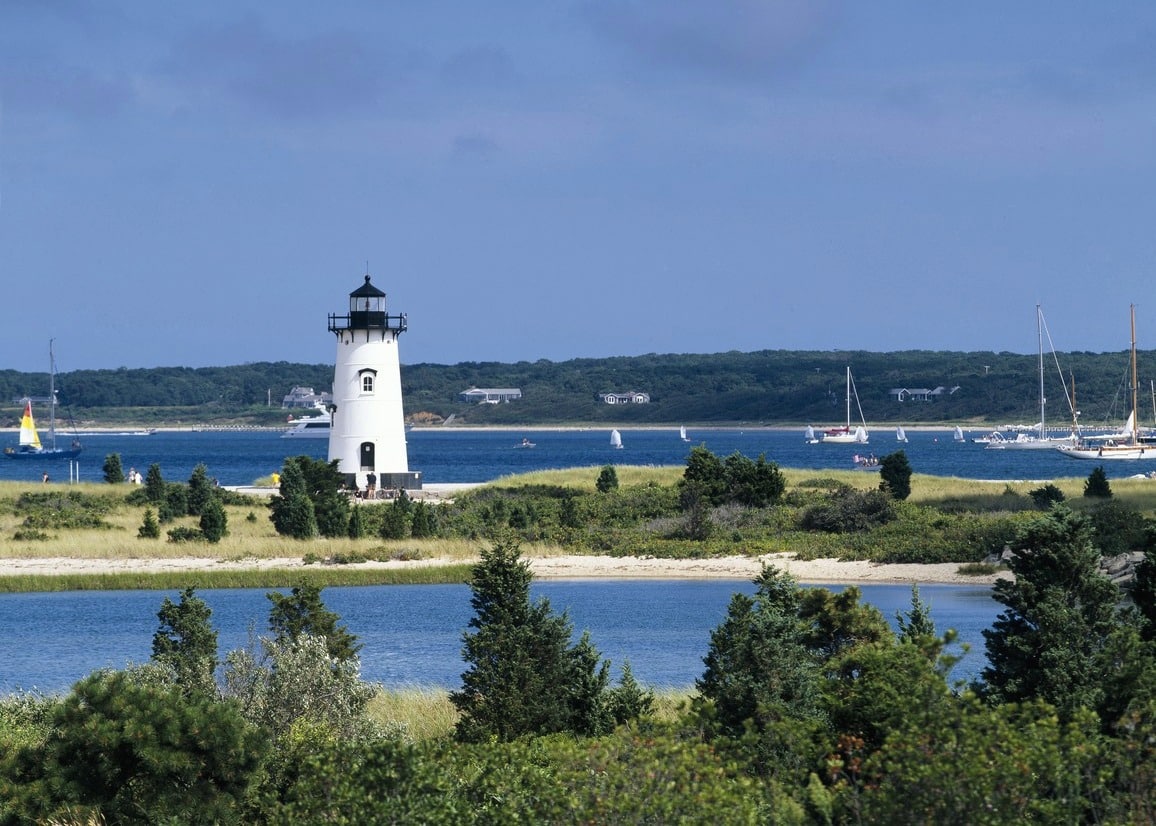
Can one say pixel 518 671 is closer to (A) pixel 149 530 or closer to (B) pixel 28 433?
(A) pixel 149 530

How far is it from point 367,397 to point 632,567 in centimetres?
1671

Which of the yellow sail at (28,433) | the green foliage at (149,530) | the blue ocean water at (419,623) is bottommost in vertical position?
the blue ocean water at (419,623)

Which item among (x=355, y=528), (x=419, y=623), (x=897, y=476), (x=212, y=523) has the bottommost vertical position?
(x=419, y=623)

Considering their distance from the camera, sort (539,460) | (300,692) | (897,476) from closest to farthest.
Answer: (300,692) → (897,476) → (539,460)

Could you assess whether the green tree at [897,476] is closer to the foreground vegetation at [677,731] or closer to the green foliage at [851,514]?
the green foliage at [851,514]

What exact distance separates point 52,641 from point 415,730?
12.4 m

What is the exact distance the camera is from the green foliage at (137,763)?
11555 mm

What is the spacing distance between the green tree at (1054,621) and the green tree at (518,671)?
12.5 ft

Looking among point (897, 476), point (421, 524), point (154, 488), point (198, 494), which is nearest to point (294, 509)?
point (421, 524)

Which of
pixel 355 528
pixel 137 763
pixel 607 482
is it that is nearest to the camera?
pixel 137 763

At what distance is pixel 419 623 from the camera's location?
29.1m

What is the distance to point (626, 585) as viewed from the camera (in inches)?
1369

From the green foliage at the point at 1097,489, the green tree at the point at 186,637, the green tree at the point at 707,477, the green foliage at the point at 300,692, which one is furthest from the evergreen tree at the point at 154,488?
the green foliage at the point at 300,692

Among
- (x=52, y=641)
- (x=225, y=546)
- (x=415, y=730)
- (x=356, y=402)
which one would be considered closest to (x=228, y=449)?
(x=356, y=402)
